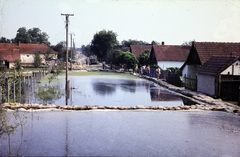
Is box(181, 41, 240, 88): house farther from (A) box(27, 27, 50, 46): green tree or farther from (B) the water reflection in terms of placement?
(A) box(27, 27, 50, 46): green tree

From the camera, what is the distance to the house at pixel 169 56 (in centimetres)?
4678

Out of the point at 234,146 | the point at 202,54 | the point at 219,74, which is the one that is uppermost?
the point at 202,54

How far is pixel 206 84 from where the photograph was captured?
722 inches

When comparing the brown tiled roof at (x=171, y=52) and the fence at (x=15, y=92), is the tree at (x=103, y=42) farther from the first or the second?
the fence at (x=15, y=92)

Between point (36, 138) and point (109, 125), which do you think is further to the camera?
point (109, 125)

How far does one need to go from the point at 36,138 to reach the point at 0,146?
3.30 feet

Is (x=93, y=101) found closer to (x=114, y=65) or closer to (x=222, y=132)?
(x=222, y=132)

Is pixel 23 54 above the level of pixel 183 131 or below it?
above

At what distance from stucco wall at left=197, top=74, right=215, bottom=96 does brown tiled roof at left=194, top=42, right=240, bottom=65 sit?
5.63 metres

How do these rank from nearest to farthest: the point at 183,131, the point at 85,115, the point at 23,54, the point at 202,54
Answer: the point at 183,131 → the point at 85,115 → the point at 202,54 → the point at 23,54

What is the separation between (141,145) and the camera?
7.20m

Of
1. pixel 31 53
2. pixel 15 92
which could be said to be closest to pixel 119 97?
pixel 15 92

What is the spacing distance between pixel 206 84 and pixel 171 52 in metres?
30.8

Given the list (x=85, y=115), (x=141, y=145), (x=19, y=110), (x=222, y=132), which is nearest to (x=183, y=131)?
(x=222, y=132)
